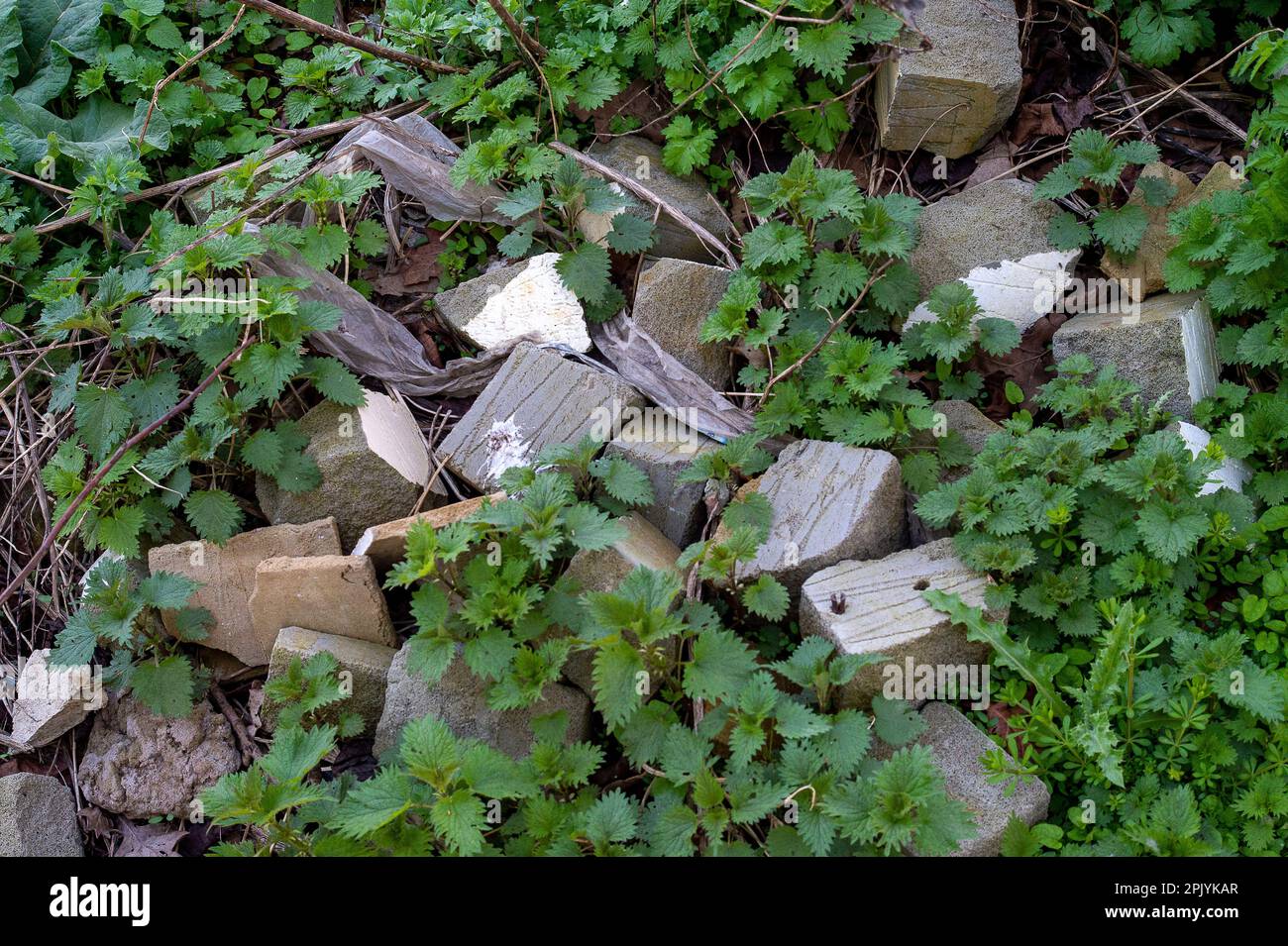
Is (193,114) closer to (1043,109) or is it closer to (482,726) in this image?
(482,726)

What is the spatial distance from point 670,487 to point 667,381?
0.53m

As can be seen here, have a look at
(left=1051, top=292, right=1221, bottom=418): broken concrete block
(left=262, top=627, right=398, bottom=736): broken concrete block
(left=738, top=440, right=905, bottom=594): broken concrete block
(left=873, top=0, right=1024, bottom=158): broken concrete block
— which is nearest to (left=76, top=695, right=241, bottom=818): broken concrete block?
(left=262, top=627, right=398, bottom=736): broken concrete block

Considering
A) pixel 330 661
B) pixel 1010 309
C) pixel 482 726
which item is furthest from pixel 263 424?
pixel 1010 309

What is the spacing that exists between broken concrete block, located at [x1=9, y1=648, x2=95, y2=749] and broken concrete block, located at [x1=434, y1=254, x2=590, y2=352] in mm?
1925

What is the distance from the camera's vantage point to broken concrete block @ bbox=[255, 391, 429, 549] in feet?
13.8

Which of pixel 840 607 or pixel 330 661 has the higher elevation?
pixel 840 607

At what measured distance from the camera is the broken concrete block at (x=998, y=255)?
180 inches

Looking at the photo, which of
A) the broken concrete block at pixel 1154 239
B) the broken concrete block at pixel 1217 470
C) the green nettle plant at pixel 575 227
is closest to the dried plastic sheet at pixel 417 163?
the green nettle plant at pixel 575 227

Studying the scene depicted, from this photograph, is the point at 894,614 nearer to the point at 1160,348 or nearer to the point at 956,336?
the point at 956,336

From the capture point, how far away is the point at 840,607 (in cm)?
362

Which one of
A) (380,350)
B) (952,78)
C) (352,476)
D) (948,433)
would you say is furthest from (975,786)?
(952,78)

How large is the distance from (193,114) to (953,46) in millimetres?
3397

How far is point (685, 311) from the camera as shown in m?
4.52

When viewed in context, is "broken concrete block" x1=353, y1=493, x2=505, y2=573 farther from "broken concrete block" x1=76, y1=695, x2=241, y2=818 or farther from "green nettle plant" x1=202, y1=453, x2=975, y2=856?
"broken concrete block" x1=76, y1=695, x2=241, y2=818
